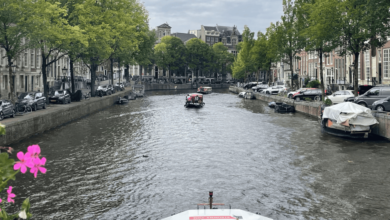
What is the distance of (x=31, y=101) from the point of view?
38000 mm

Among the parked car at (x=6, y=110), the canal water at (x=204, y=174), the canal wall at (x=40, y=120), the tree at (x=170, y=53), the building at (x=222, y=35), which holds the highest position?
the building at (x=222, y=35)

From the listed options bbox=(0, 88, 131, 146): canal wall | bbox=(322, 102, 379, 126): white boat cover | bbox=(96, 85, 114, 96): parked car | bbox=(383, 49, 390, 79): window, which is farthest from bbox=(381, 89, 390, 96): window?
bbox=(96, 85, 114, 96): parked car

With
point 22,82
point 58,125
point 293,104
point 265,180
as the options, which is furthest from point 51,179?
point 22,82

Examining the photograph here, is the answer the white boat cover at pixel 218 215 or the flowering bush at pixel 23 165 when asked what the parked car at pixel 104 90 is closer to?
the white boat cover at pixel 218 215

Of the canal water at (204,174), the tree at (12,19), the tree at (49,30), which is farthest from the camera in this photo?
the tree at (49,30)

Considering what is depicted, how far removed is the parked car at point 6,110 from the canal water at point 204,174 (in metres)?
2.97

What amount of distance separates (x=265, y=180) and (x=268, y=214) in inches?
180

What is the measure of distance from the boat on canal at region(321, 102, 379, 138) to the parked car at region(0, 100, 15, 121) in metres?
24.5

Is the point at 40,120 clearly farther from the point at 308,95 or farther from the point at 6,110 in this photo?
the point at 308,95

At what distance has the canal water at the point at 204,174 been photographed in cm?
1608

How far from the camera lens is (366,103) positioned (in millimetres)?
36094

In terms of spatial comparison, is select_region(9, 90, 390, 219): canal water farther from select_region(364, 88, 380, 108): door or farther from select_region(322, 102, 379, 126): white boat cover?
select_region(364, 88, 380, 108): door

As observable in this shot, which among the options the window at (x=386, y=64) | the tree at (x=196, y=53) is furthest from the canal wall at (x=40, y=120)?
the tree at (x=196, y=53)

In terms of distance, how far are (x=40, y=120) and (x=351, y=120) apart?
23.3 meters
